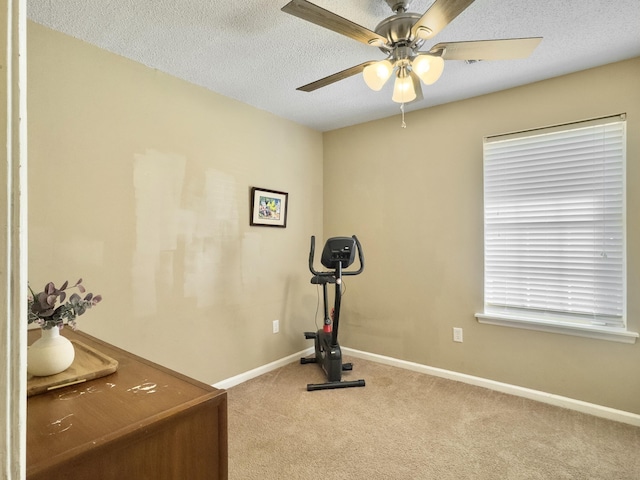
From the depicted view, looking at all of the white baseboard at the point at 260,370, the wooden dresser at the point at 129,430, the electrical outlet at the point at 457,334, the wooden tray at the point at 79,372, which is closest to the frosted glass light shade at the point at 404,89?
the wooden dresser at the point at 129,430

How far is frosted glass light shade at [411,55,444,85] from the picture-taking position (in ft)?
5.27

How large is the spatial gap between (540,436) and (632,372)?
774 mm

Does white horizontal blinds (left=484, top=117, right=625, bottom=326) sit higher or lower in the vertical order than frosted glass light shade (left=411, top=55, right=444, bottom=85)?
lower

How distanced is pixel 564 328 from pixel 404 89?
203cm

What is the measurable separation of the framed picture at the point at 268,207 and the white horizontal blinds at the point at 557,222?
178 cm

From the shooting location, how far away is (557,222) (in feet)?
8.29

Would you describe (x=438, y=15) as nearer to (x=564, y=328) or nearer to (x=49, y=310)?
(x=49, y=310)

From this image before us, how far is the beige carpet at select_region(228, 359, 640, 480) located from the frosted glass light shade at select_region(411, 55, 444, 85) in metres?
2.03

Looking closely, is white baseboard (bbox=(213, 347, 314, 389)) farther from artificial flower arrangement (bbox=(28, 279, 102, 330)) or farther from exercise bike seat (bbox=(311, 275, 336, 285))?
artificial flower arrangement (bbox=(28, 279, 102, 330))

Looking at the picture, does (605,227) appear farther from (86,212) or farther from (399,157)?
(86,212)

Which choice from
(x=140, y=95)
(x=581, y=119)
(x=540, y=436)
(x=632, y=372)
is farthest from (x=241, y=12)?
(x=632, y=372)

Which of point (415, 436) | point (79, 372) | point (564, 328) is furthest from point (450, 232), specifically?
point (79, 372)

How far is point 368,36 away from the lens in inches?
61.3

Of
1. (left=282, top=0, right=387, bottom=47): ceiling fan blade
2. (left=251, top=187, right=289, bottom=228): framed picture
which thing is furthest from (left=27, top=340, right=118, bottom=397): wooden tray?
(left=251, top=187, right=289, bottom=228): framed picture
